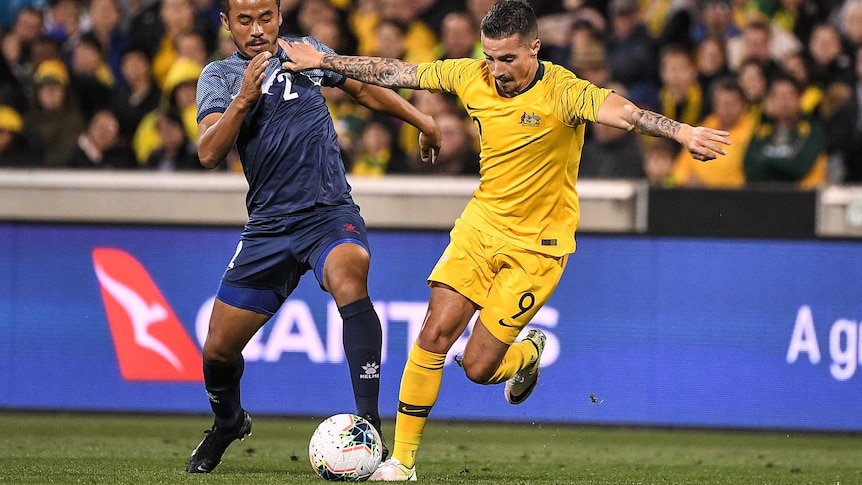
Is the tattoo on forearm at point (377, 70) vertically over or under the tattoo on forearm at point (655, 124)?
over

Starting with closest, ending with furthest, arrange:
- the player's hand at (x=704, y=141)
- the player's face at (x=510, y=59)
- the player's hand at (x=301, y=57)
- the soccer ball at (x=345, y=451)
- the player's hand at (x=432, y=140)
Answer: the player's hand at (x=704, y=141)
the soccer ball at (x=345, y=451)
the player's face at (x=510, y=59)
the player's hand at (x=301, y=57)
the player's hand at (x=432, y=140)

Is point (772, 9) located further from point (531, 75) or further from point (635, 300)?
point (531, 75)

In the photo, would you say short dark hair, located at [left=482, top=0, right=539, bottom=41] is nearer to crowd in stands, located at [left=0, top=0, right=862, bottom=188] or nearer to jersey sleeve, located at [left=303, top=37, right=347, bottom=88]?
jersey sleeve, located at [left=303, top=37, right=347, bottom=88]

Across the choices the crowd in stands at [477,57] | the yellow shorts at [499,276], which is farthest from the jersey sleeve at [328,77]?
the crowd in stands at [477,57]

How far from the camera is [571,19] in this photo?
494 inches

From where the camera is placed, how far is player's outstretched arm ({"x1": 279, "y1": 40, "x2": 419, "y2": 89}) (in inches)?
258

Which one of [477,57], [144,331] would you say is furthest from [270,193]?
[477,57]

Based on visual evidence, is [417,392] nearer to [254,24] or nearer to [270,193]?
[270,193]

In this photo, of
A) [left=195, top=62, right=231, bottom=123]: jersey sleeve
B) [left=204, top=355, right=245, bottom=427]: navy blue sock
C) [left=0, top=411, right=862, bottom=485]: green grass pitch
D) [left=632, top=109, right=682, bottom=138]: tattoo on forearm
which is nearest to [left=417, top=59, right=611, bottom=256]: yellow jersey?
[left=632, top=109, right=682, bottom=138]: tattoo on forearm

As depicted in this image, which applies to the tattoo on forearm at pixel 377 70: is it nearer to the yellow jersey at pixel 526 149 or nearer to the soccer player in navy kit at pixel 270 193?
the yellow jersey at pixel 526 149

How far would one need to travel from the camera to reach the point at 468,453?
8297 mm

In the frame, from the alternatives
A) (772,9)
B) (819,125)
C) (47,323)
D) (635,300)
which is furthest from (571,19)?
(47,323)

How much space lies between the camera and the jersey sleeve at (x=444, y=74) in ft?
21.6

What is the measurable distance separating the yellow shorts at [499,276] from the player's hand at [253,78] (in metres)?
1.28
